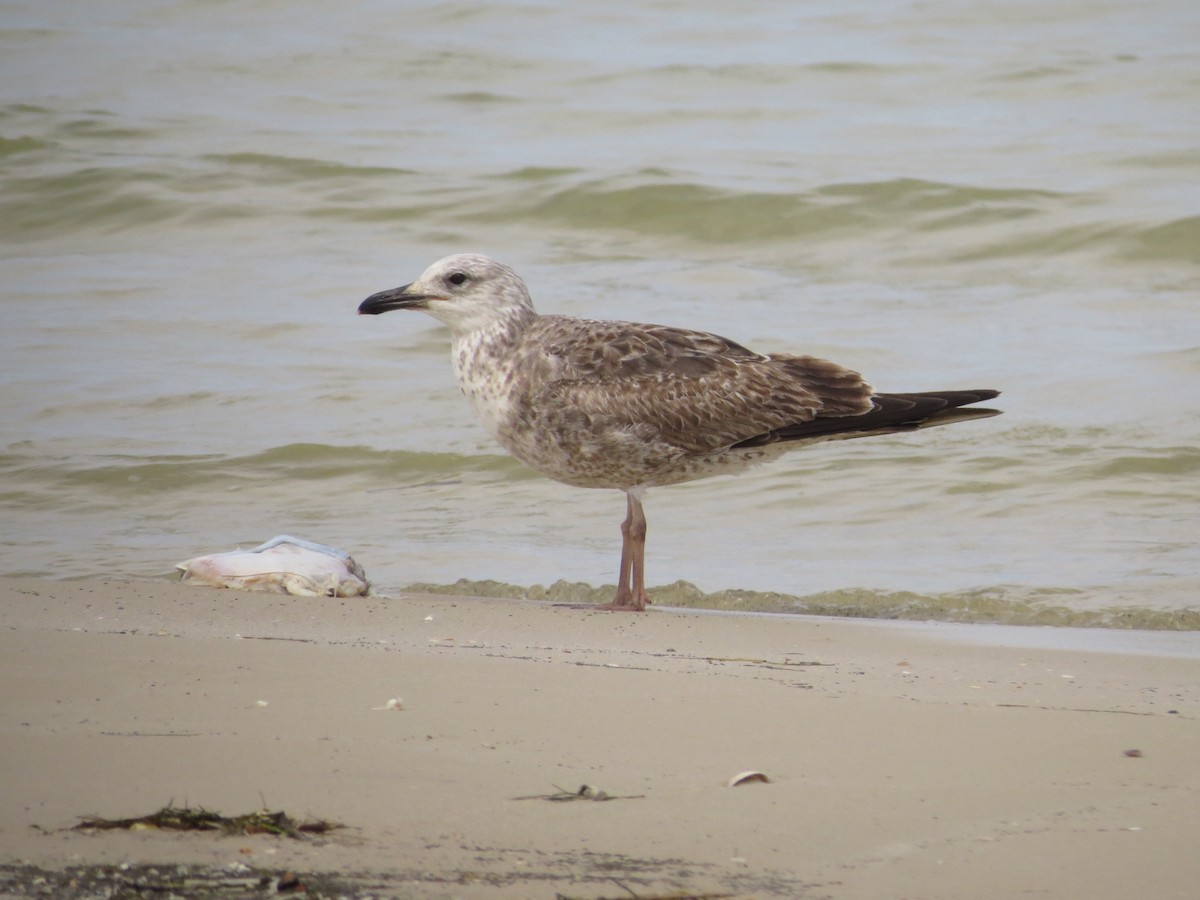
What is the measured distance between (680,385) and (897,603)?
1.21 meters

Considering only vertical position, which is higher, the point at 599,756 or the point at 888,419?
the point at 888,419

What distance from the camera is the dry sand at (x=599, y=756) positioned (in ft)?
9.88

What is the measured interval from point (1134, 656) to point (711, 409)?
2.00 meters

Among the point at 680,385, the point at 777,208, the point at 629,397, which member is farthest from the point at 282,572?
the point at 777,208

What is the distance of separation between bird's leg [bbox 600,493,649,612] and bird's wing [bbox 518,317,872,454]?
363 mm

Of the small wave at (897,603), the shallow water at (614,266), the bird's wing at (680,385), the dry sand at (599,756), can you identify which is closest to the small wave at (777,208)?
the shallow water at (614,266)

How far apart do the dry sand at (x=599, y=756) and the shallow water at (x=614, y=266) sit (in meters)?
1.96

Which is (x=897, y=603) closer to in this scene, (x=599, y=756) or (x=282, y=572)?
(x=282, y=572)

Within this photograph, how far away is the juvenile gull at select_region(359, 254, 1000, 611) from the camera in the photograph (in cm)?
640

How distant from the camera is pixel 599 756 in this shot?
3.68 metres

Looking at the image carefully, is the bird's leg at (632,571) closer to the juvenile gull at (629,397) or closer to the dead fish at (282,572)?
the juvenile gull at (629,397)

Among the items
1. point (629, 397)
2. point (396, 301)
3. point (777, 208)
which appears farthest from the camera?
point (777, 208)

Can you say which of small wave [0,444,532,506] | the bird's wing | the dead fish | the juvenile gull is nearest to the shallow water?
small wave [0,444,532,506]

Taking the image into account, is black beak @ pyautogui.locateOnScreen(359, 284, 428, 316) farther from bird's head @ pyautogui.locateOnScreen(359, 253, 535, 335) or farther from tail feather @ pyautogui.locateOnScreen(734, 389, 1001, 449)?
tail feather @ pyautogui.locateOnScreen(734, 389, 1001, 449)
